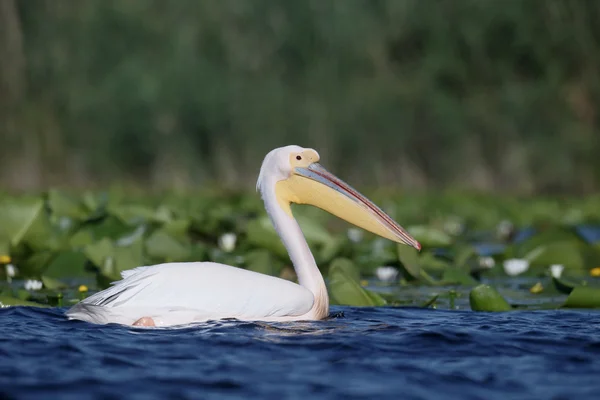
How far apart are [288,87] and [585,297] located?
20.5 meters

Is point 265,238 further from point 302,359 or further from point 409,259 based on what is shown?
point 302,359

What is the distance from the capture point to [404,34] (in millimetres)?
27625

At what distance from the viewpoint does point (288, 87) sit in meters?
26.8

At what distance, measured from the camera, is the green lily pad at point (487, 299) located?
6.53 metres

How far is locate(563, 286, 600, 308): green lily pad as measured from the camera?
6.59 metres

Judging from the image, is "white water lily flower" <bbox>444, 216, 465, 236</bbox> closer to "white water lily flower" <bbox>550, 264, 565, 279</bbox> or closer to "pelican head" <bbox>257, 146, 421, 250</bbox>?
"white water lily flower" <bbox>550, 264, 565, 279</bbox>

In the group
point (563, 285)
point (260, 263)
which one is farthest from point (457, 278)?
point (260, 263)

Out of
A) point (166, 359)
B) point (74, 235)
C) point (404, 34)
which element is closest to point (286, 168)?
point (166, 359)

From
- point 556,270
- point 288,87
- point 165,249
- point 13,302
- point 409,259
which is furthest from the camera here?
point 288,87

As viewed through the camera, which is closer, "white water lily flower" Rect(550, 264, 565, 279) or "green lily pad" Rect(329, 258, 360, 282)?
"green lily pad" Rect(329, 258, 360, 282)

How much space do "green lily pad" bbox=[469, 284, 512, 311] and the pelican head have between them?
0.53m

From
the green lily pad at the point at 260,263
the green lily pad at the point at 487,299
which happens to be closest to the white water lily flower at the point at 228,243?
the green lily pad at the point at 260,263

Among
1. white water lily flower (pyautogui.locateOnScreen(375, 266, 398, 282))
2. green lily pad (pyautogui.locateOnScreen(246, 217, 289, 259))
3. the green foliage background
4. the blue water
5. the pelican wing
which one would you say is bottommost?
the blue water

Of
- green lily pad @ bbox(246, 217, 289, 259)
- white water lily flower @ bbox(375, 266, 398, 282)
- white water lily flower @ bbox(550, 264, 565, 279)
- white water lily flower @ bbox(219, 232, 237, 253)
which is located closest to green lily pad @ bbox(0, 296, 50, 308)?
green lily pad @ bbox(246, 217, 289, 259)
